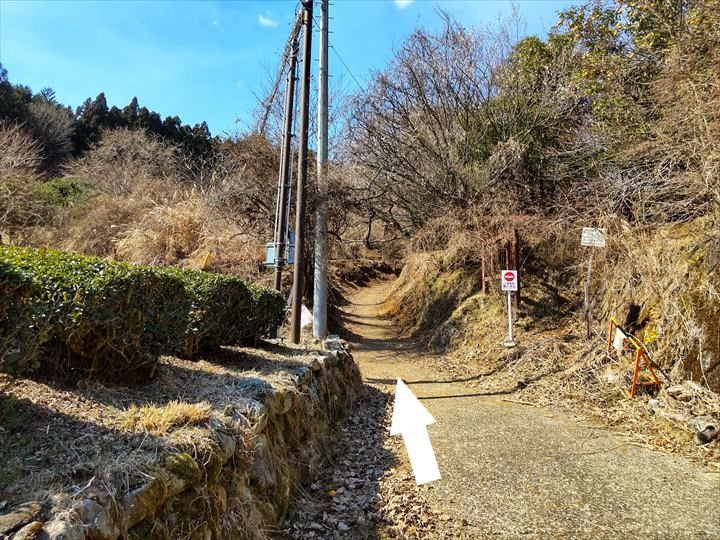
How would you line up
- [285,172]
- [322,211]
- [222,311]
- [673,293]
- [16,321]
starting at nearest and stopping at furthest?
[16,321], [222,311], [673,293], [285,172], [322,211]

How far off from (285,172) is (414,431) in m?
5.46

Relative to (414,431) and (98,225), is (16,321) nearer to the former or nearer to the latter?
(414,431)

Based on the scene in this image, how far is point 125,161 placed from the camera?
2373cm

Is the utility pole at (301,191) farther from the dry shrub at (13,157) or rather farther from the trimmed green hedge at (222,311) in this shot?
the dry shrub at (13,157)

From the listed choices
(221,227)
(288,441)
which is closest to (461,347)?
(288,441)

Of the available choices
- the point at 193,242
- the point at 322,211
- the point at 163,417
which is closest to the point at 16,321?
the point at 163,417

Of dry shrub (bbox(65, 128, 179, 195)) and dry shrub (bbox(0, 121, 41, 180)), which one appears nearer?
dry shrub (bbox(0, 121, 41, 180))

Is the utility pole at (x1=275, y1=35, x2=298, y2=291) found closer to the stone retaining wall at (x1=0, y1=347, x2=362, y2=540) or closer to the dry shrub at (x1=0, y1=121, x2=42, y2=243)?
the stone retaining wall at (x1=0, y1=347, x2=362, y2=540)

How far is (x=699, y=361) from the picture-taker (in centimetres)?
553

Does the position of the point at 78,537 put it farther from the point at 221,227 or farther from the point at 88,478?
the point at 221,227

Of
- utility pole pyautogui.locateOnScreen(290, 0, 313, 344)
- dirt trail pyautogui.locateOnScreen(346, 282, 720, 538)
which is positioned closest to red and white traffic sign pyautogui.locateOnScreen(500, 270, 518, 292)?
dirt trail pyautogui.locateOnScreen(346, 282, 720, 538)

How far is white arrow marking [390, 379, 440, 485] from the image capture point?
185 inches

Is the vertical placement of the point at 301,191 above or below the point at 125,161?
below

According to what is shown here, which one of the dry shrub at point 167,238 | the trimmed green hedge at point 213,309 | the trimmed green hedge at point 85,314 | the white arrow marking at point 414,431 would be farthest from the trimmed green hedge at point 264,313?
the dry shrub at point 167,238
